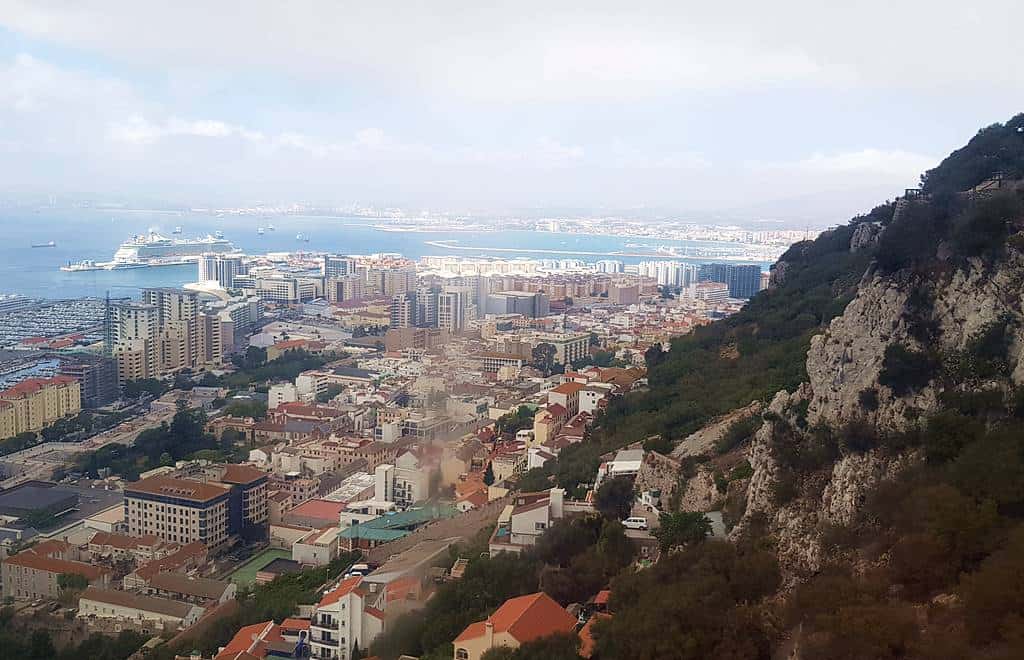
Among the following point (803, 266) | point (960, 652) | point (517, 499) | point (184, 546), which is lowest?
point (184, 546)

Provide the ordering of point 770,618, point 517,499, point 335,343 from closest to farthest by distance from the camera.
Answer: point 770,618
point 517,499
point 335,343

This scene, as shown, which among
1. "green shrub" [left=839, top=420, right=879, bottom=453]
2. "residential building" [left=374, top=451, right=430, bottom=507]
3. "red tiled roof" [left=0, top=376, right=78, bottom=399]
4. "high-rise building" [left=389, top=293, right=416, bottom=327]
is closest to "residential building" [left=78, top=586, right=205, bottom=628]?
"residential building" [left=374, top=451, right=430, bottom=507]

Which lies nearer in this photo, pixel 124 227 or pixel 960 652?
pixel 960 652

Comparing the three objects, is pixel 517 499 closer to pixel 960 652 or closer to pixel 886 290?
pixel 886 290

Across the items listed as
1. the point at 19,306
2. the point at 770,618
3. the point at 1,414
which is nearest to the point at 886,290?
the point at 770,618

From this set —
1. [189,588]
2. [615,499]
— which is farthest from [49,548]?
[615,499]

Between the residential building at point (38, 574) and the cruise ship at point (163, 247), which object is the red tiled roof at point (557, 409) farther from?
the cruise ship at point (163, 247)

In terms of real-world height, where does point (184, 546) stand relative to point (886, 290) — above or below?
below

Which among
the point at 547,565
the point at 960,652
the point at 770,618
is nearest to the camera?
the point at 960,652

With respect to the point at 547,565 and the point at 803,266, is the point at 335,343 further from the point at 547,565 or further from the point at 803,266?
the point at 547,565
